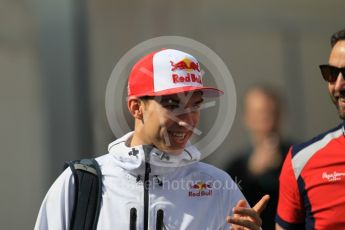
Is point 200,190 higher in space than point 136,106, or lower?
lower

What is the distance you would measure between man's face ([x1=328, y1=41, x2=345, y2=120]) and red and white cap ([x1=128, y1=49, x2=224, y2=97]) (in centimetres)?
66

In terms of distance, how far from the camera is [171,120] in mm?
2859

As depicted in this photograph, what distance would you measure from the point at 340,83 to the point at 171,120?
94 centimetres

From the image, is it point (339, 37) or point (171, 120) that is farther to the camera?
point (339, 37)

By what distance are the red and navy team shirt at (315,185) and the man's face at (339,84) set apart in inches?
6.9

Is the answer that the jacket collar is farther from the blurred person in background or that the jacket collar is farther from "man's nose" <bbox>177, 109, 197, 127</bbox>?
the blurred person in background

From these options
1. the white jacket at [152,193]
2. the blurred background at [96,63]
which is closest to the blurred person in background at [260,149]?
the blurred background at [96,63]

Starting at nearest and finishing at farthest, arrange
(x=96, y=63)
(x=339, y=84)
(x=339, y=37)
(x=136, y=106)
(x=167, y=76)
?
(x=167, y=76), (x=136, y=106), (x=339, y=84), (x=339, y=37), (x=96, y=63)

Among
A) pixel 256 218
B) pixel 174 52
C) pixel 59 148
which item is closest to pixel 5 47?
pixel 59 148

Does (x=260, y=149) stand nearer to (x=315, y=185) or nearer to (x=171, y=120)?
(x=315, y=185)

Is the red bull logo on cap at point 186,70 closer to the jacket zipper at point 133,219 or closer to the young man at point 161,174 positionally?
the young man at point 161,174

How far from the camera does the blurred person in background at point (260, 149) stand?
478 cm

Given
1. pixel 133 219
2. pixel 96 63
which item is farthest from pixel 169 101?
pixel 96 63

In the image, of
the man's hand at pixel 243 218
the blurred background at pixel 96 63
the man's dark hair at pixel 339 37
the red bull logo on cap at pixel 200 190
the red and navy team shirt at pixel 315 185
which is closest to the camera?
the man's hand at pixel 243 218
